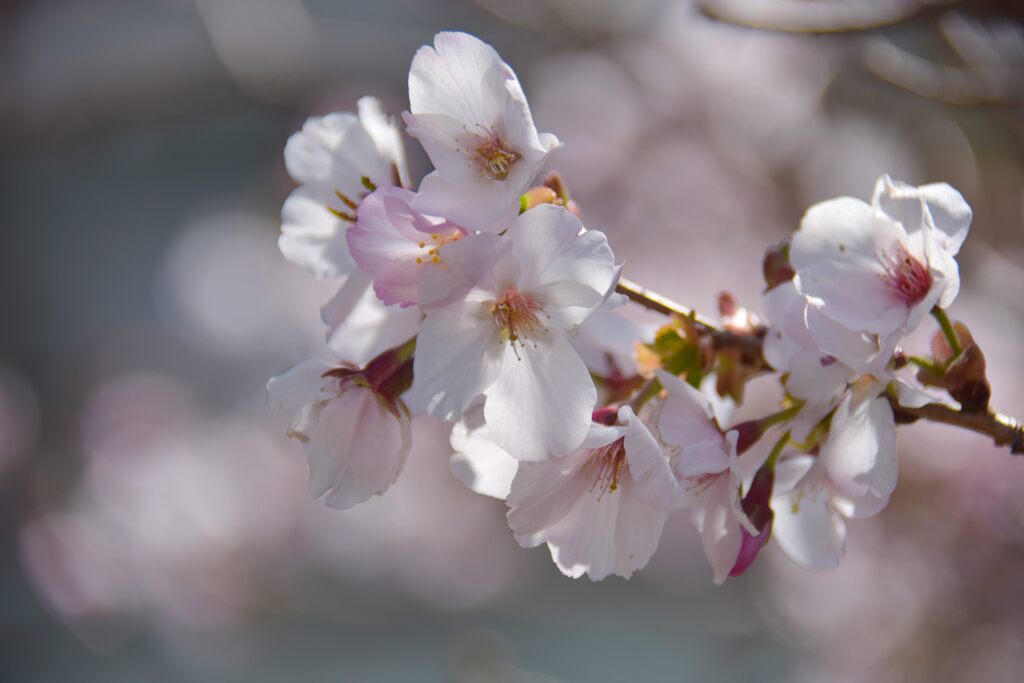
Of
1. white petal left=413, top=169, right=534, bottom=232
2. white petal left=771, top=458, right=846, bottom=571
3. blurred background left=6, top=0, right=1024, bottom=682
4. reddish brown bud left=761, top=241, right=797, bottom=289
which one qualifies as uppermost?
white petal left=413, top=169, right=534, bottom=232

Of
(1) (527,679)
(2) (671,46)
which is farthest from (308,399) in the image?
(2) (671,46)

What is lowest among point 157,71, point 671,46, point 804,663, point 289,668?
point 289,668

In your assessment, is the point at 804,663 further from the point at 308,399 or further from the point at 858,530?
the point at 308,399

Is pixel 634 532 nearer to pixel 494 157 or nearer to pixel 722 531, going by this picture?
pixel 722 531

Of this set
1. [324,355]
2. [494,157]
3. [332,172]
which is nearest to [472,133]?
[494,157]

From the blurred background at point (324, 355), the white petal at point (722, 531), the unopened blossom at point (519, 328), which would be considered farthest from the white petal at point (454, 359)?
the blurred background at point (324, 355)

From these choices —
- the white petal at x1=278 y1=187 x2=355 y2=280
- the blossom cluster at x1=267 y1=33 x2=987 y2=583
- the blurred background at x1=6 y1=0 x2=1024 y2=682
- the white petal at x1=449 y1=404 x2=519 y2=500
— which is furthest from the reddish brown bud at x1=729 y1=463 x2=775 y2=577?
the blurred background at x1=6 y1=0 x2=1024 y2=682

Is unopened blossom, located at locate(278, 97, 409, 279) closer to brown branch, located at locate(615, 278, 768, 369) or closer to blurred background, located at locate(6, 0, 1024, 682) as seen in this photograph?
brown branch, located at locate(615, 278, 768, 369)
